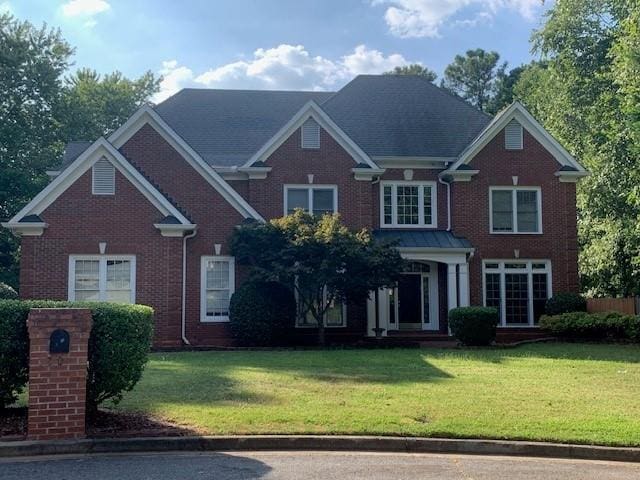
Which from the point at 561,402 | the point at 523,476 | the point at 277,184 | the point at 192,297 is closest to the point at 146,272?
the point at 192,297

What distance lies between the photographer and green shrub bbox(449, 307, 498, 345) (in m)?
19.8

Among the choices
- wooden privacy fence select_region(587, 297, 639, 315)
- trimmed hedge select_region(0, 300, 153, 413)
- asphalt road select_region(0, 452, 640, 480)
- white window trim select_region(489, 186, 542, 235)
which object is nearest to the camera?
asphalt road select_region(0, 452, 640, 480)

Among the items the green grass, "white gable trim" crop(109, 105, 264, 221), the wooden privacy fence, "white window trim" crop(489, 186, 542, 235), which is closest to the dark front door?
"white window trim" crop(489, 186, 542, 235)

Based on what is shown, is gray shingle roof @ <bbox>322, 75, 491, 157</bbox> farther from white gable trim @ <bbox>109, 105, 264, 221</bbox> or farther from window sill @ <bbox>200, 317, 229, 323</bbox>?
window sill @ <bbox>200, 317, 229, 323</bbox>

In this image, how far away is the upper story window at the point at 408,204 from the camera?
82.1 feet

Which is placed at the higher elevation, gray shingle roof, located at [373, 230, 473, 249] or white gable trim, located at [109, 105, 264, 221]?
white gable trim, located at [109, 105, 264, 221]

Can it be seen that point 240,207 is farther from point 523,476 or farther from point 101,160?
point 523,476

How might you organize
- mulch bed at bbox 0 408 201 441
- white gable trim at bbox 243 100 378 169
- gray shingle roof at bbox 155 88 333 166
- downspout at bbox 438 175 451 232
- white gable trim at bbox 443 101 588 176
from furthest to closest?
gray shingle roof at bbox 155 88 333 166
downspout at bbox 438 175 451 232
white gable trim at bbox 443 101 588 176
white gable trim at bbox 243 100 378 169
mulch bed at bbox 0 408 201 441

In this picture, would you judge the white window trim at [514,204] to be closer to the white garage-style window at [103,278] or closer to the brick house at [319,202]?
the brick house at [319,202]

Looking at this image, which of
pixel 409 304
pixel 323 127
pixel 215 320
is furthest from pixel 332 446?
pixel 409 304

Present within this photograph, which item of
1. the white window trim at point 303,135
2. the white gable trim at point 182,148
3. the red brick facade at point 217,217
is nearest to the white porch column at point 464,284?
the red brick facade at point 217,217

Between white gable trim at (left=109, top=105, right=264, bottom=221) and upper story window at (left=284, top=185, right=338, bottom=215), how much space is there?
6.31 ft

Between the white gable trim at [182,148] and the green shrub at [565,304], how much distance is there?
1084 cm

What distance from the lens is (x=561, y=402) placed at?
392 inches
